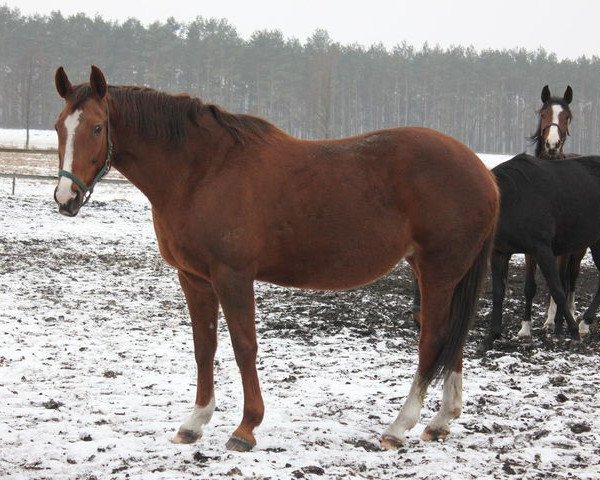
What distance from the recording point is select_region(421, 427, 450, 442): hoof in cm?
401

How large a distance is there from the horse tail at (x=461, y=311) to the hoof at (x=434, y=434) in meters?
0.32

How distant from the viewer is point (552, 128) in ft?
24.6

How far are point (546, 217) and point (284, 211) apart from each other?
3589 mm

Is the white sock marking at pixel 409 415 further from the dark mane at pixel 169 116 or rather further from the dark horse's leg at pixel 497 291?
the dark horse's leg at pixel 497 291

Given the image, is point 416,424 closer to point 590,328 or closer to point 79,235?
point 590,328

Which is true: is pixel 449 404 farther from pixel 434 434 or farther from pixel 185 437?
pixel 185 437

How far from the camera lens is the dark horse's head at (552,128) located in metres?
7.46

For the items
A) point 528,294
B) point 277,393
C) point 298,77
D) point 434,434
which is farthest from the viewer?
point 298,77

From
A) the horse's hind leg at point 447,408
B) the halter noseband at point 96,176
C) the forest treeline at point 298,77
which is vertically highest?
the forest treeline at point 298,77

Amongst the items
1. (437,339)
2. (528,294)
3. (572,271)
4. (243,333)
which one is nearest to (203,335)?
(243,333)

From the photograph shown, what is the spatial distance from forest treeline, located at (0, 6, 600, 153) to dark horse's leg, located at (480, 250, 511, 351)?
43.8m

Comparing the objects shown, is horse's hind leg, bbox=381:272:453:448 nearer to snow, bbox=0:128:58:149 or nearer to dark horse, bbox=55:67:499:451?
dark horse, bbox=55:67:499:451

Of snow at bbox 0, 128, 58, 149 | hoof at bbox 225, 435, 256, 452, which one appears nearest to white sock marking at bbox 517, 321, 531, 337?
hoof at bbox 225, 435, 256, 452

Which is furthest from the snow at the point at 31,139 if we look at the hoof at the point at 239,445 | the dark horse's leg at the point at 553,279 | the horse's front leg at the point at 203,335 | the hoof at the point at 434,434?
the hoof at the point at 434,434
